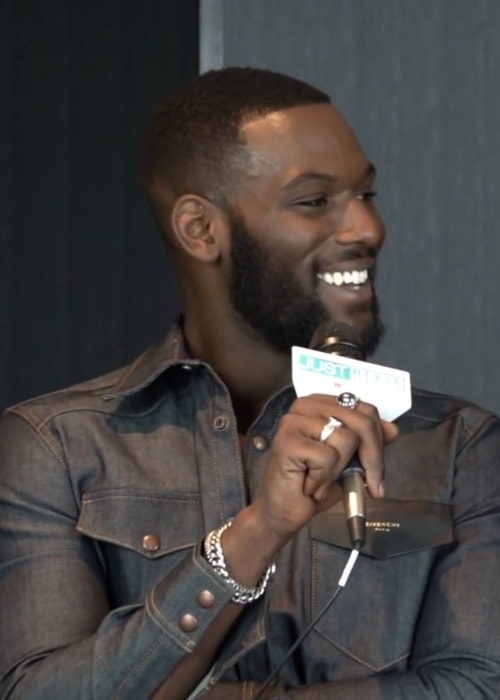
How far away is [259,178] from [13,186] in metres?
0.74

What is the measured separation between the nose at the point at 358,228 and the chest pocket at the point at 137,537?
410 mm

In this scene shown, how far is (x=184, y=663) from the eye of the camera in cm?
195

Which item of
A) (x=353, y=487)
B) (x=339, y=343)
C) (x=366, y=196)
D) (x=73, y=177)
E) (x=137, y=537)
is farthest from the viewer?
(x=73, y=177)

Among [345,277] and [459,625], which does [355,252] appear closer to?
[345,277]

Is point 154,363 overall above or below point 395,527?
above

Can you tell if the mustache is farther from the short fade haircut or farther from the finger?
the finger

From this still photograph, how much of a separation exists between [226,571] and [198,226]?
55 cm

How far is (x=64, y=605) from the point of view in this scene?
200 cm

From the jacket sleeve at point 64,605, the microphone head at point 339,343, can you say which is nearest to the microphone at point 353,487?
the microphone head at point 339,343

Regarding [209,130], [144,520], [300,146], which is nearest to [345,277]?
[300,146]

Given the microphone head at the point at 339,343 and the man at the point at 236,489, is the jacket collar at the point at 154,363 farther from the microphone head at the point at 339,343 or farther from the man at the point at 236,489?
the microphone head at the point at 339,343

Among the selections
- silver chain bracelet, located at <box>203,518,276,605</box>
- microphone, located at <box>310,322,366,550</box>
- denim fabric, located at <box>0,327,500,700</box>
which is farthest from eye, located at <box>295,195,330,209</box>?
silver chain bracelet, located at <box>203,518,276,605</box>

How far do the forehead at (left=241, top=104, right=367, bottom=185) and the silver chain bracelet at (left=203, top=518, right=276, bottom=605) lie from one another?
0.52 metres

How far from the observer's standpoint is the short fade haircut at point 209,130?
2.22 metres
